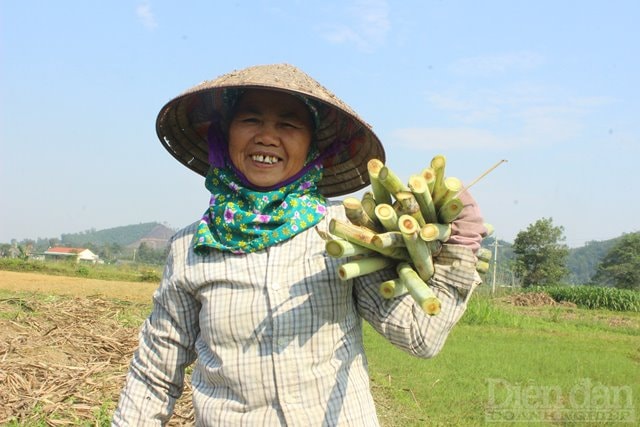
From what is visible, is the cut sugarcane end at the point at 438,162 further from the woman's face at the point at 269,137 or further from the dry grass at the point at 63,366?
the dry grass at the point at 63,366

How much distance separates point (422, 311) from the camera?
141cm

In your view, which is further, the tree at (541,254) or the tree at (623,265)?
the tree at (623,265)

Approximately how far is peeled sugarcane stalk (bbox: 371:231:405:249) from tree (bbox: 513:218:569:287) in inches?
1611

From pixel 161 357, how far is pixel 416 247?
0.77 metres

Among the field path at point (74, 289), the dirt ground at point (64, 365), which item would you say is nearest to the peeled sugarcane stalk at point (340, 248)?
the dirt ground at point (64, 365)

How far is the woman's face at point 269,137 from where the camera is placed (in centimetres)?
157

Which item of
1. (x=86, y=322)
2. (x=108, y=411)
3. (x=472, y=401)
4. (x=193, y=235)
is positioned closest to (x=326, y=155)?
(x=193, y=235)

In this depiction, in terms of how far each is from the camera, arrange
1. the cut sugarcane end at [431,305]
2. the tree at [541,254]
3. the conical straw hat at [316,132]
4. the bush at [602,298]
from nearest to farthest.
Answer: the cut sugarcane end at [431,305] → the conical straw hat at [316,132] → the bush at [602,298] → the tree at [541,254]

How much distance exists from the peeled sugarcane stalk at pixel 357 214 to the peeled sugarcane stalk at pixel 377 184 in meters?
0.04

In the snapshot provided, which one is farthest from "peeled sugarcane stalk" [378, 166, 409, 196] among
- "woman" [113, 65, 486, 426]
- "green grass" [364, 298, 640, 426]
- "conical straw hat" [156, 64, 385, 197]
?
"green grass" [364, 298, 640, 426]

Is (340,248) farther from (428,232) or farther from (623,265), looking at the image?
(623,265)

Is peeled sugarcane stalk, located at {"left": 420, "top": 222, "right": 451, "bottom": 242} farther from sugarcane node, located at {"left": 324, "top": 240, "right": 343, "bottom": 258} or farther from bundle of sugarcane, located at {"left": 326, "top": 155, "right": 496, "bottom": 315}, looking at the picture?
sugarcane node, located at {"left": 324, "top": 240, "right": 343, "bottom": 258}

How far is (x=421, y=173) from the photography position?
1321mm

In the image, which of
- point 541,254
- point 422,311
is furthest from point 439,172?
point 541,254
